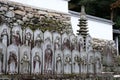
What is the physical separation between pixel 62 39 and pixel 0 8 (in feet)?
7.16

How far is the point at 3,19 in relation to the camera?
308 inches

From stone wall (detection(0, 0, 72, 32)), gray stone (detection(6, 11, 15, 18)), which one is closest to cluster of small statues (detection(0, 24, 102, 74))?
stone wall (detection(0, 0, 72, 32))

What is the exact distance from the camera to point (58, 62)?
247 inches

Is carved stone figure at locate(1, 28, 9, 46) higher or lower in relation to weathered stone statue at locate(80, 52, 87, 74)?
higher

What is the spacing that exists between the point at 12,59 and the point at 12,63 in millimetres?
72

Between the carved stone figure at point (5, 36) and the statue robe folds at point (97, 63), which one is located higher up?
the carved stone figure at point (5, 36)

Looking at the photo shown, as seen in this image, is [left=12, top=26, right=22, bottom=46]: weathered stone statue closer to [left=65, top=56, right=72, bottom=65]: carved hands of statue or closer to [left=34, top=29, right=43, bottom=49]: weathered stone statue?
[left=34, top=29, right=43, bottom=49]: weathered stone statue

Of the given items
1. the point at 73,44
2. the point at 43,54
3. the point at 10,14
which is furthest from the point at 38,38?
the point at 10,14

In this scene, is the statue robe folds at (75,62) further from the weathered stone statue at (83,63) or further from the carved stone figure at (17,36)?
the carved stone figure at (17,36)

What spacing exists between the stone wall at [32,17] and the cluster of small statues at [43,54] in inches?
71.6

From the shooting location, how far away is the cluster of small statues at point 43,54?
5453mm

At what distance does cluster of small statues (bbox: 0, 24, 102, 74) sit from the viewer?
5.45m

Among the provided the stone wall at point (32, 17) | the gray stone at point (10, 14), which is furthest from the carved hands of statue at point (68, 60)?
the gray stone at point (10, 14)

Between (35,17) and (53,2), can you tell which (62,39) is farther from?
(53,2)
